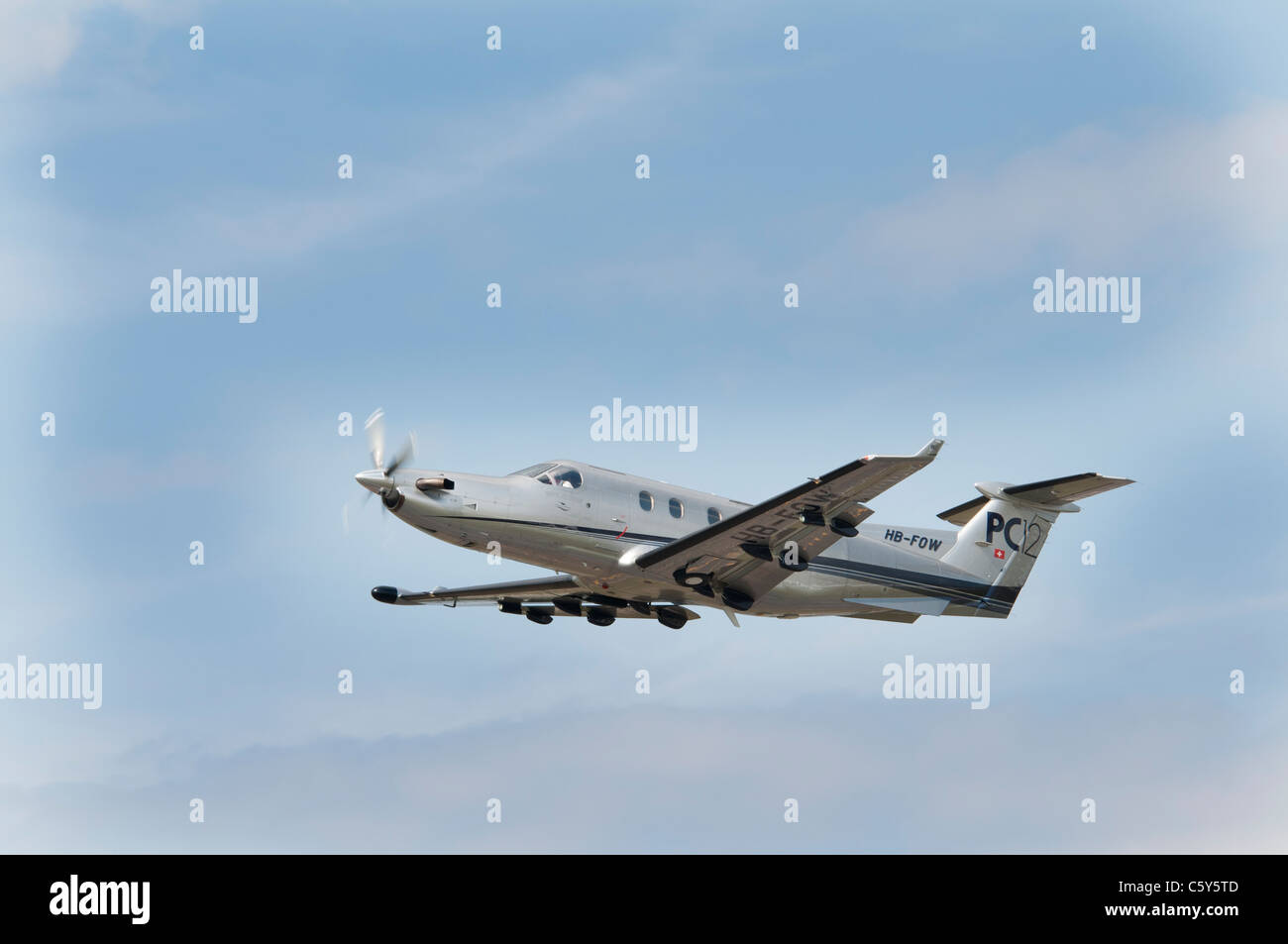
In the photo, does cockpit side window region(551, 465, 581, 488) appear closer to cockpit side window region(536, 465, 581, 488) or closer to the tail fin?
cockpit side window region(536, 465, 581, 488)

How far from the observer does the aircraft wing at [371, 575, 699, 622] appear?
35062 millimetres

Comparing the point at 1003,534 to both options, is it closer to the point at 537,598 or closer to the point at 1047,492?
the point at 1047,492

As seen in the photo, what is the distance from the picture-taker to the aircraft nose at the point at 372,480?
29391 mm

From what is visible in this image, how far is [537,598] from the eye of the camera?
3616 centimetres

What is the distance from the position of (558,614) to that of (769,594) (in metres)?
6.47

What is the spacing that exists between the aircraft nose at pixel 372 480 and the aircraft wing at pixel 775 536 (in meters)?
6.41

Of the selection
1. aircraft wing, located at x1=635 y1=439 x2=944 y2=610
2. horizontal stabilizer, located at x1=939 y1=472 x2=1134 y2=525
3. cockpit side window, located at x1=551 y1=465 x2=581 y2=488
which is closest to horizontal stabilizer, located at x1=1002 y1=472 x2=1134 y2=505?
horizontal stabilizer, located at x1=939 y1=472 x2=1134 y2=525

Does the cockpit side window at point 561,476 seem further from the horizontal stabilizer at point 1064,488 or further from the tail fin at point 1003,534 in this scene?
the horizontal stabilizer at point 1064,488

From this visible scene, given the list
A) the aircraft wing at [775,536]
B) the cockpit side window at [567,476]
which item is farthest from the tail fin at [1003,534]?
the cockpit side window at [567,476]

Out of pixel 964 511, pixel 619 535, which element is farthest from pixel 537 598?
pixel 964 511

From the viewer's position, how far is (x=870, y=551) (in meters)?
34.8

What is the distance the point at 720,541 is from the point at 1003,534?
1160 centimetres

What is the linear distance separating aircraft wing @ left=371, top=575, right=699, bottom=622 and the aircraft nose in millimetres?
6755
